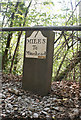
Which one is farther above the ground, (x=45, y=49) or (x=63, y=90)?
(x=45, y=49)

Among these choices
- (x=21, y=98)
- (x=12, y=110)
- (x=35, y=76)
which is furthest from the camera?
(x=35, y=76)

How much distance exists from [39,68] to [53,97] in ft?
1.36

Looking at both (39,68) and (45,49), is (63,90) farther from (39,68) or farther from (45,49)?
(45,49)

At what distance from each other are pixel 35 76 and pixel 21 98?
0.33m

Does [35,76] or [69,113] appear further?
[35,76]

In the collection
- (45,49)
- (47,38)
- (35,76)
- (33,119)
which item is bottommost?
(33,119)

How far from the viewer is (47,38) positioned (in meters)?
1.80

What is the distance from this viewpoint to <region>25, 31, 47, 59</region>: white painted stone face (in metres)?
1.79

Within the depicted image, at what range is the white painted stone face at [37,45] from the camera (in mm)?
1794

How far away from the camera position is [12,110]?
146cm

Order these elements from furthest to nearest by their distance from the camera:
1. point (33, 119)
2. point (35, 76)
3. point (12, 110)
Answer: point (35, 76) → point (12, 110) → point (33, 119)

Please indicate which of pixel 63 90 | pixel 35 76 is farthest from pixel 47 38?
pixel 63 90

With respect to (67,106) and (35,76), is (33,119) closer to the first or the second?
(67,106)

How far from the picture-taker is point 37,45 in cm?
180
